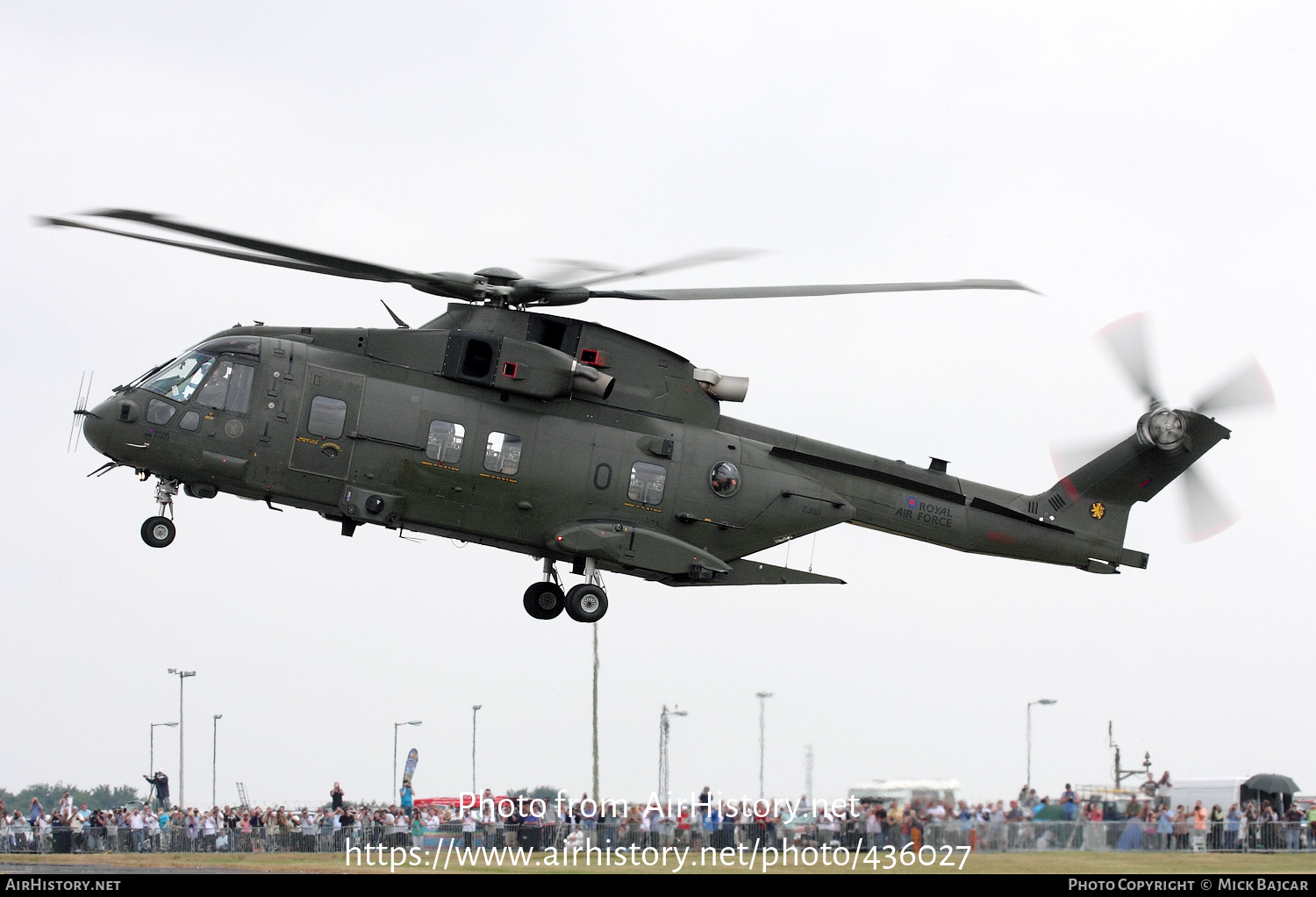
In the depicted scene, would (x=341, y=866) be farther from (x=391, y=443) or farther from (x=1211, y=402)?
(x=1211, y=402)

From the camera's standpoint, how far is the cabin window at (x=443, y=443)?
25.3m

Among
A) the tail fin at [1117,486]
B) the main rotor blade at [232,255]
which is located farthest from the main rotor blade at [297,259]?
the tail fin at [1117,486]

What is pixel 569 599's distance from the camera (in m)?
26.5

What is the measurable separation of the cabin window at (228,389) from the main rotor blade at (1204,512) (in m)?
17.7

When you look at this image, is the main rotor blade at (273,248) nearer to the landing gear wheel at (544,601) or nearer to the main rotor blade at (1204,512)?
the landing gear wheel at (544,601)

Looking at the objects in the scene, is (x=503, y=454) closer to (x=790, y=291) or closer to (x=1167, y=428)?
(x=790, y=291)

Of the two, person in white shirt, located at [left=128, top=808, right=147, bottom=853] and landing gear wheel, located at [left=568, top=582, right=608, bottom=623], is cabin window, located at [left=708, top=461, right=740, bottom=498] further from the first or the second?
person in white shirt, located at [left=128, top=808, right=147, bottom=853]

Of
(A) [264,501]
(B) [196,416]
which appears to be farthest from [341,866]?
(B) [196,416]

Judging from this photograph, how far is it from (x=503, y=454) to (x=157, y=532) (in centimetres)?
590

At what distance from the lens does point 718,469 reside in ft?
88.3

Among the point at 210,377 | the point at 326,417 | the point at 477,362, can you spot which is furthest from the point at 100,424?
the point at 477,362

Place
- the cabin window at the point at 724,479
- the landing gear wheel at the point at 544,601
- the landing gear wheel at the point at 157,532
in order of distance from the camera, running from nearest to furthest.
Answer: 1. the landing gear wheel at the point at 157,532
2. the cabin window at the point at 724,479
3. the landing gear wheel at the point at 544,601

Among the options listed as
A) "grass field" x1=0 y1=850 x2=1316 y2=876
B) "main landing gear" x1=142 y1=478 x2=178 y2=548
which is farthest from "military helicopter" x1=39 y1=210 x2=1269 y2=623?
"grass field" x1=0 y1=850 x2=1316 y2=876

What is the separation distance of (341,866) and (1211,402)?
59.2 feet
